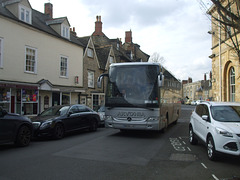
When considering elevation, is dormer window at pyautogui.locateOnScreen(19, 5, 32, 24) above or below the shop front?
above

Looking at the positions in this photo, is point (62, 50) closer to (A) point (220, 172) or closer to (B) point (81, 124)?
(B) point (81, 124)

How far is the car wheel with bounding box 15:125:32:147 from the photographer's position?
8242mm

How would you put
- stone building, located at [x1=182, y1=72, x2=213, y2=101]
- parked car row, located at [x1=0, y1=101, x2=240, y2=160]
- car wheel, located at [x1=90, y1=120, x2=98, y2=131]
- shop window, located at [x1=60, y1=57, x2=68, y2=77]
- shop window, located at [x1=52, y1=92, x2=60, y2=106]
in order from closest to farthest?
parked car row, located at [x1=0, y1=101, x2=240, y2=160] < car wheel, located at [x1=90, y1=120, x2=98, y2=131] < shop window, located at [x1=52, y1=92, x2=60, y2=106] < shop window, located at [x1=60, y1=57, x2=68, y2=77] < stone building, located at [x1=182, y1=72, x2=213, y2=101]

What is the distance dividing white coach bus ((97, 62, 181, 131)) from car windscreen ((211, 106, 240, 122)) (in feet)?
9.34

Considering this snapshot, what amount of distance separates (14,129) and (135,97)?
4.86 m

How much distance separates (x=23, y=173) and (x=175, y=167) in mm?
3612

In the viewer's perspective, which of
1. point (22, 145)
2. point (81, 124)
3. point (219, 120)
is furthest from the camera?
point (81, 124)

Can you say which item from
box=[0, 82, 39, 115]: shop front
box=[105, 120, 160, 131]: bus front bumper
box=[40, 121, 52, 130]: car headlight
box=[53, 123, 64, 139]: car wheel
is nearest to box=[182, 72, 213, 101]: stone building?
box=[0, 82, 39, 115]: shop front

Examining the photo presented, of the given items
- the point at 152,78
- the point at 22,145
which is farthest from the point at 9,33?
the point at 152,78

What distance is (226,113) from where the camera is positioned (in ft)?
23.1

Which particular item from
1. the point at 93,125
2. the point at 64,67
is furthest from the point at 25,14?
the point at 93,125

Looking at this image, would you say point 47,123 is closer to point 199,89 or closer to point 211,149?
point 211,149

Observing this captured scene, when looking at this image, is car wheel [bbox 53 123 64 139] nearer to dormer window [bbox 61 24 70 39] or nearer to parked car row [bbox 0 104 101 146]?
parked car row [bbox 0 104 101 146]

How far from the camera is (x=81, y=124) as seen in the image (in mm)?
11781
